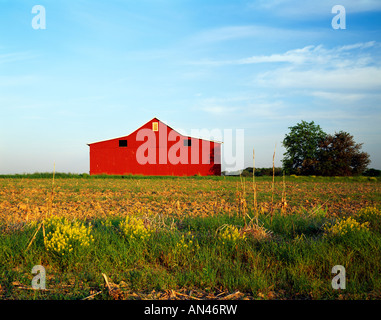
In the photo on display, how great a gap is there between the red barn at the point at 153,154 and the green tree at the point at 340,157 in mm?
18399

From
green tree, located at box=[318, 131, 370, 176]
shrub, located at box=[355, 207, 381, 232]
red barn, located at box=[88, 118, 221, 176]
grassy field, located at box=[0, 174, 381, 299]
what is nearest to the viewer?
grassy field, located at box=[0, 174, 381, 299]

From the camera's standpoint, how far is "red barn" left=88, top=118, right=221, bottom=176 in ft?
123

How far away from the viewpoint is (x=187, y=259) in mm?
4875

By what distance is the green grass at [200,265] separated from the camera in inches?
159

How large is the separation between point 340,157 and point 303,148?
17.7ft

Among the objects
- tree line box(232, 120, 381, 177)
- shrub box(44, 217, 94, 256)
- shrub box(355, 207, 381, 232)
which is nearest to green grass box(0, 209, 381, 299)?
shrub box(44, 217, 94, 256)

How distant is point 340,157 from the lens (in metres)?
45.4

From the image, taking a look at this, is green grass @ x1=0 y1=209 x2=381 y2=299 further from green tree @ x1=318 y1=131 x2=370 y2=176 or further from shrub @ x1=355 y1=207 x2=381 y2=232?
green tree @ x1=318 y1=131 x2=370 y2=176

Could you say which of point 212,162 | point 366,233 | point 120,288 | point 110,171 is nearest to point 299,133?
point 212,162

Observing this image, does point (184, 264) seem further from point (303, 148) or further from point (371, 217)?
point (303, 148)

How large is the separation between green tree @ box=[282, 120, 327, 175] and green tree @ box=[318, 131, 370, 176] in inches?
40.2

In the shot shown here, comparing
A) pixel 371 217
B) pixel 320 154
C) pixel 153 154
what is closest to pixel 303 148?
pixel 320 154
